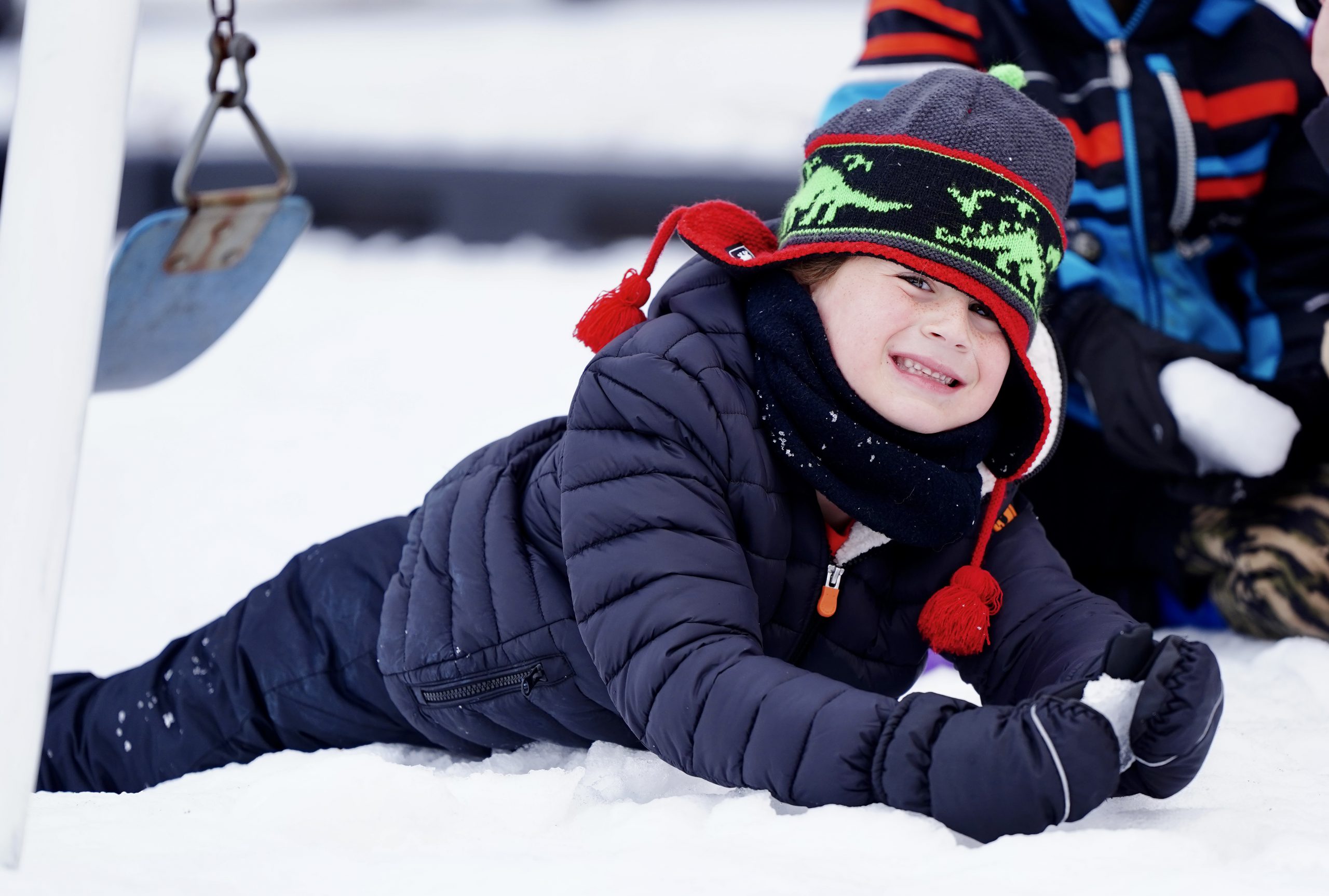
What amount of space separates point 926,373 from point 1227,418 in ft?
1.92

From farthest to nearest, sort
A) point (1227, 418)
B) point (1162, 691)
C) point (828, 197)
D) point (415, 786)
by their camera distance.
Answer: point (1227, 418) → point (828, 197) → point (415, 786) → point (1162, 691)

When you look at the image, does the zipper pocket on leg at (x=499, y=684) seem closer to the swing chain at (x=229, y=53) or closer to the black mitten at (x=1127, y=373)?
the swing chain at (x=229, y=53)

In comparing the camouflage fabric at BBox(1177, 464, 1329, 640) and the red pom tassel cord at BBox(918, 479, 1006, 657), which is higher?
the red pom tassel cord at BBox(918, 479, 1006, 657)

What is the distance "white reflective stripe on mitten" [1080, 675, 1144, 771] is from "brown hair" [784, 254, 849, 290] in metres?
0.38

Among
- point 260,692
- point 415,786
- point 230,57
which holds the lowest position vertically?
point 260,692

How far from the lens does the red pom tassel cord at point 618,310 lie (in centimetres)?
103

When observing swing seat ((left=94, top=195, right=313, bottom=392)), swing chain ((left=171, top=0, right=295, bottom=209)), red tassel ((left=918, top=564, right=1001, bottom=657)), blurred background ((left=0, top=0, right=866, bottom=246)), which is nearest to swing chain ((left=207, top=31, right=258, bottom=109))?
swing chain ((left=171, top=0, right=295, bottom=209))

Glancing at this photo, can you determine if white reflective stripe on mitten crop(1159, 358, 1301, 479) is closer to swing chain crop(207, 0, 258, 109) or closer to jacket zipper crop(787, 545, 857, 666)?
jacket zipper crop(787, 545, 857, 666)

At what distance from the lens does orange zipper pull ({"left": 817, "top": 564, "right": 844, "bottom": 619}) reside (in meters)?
1.00

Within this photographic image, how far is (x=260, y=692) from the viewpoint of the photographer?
1.22 meters

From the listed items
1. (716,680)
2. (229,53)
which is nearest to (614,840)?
(716,680)

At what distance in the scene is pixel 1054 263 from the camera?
1.00 meters

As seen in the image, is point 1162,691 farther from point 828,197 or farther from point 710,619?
point 828,197

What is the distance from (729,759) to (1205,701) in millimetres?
287
